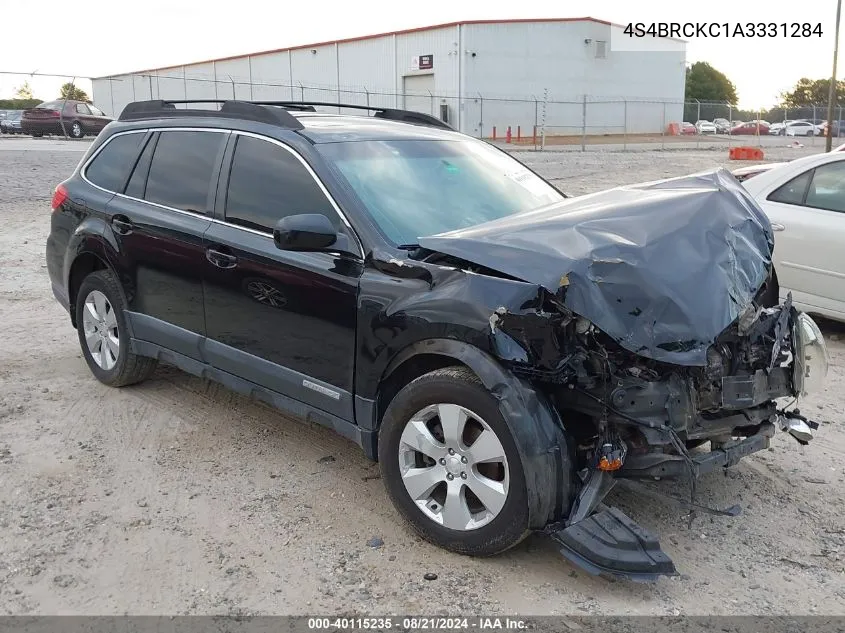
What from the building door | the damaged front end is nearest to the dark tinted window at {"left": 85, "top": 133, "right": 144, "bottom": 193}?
the damaged front end

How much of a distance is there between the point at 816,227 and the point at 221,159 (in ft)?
14.8

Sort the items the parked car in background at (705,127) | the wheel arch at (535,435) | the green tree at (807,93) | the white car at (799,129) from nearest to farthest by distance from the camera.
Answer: the wheel arch at (535,435) → the parked car in background at (705,127) → the white car at (799,129) → the green tree at (807,93)

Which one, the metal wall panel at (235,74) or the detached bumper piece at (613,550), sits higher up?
the metal wall panel at (235,74)

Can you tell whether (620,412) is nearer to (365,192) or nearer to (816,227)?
(365,192)

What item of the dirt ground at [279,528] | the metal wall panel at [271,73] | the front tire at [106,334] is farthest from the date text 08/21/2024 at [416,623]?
the metal wall panel at [271,73]

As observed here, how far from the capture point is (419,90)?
46.8 metres

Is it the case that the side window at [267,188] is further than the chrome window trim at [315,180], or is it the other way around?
the side window at [267,188]

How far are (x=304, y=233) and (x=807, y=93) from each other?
95536 millimetres

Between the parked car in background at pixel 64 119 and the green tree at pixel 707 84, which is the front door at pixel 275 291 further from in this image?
the green tree at pixel 707 84

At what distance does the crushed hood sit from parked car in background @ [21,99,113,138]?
28126 mm

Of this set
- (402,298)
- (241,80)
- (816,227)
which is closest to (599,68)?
(241,80)

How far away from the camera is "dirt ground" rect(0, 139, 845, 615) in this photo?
10.2ft

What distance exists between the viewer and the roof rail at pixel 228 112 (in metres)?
4.28

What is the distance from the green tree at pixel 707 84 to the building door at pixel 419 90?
4637 centimetres
